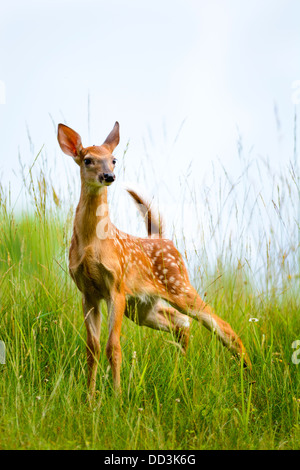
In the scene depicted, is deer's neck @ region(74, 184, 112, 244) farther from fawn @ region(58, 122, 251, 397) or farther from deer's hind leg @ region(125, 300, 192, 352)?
deer's hind leg @ region(125, 300, 192, 352)

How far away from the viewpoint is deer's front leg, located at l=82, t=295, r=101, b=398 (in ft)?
13.4

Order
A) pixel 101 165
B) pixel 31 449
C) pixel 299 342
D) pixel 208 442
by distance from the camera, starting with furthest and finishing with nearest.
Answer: pixel 299 342
pixel 101 165
pixel 208 442
pixel 31 449

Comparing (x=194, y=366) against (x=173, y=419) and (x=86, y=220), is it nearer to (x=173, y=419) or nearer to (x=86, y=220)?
(x=173, y=419)

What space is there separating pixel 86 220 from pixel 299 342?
1.80m

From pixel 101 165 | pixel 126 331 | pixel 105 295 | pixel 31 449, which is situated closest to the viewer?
pixel 31 449

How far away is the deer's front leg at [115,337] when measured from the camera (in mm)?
3916

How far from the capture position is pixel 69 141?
4.11 meters

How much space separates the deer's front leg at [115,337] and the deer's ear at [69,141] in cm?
98

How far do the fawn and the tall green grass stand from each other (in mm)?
126

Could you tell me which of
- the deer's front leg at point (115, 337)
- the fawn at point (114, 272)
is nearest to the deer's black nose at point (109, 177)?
the fawn at point (114, 272)

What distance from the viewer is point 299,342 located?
4430 millimetres

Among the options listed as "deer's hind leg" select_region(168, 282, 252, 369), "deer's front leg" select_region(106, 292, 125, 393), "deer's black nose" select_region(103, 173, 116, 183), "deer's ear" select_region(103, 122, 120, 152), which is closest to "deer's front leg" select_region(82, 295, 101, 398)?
"deer's front leg" select_region(106, 292, 125, 393)

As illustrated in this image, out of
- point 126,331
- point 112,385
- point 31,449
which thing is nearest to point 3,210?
point 126,331

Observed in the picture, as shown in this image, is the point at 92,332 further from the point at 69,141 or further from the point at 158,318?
the point at 69,141
